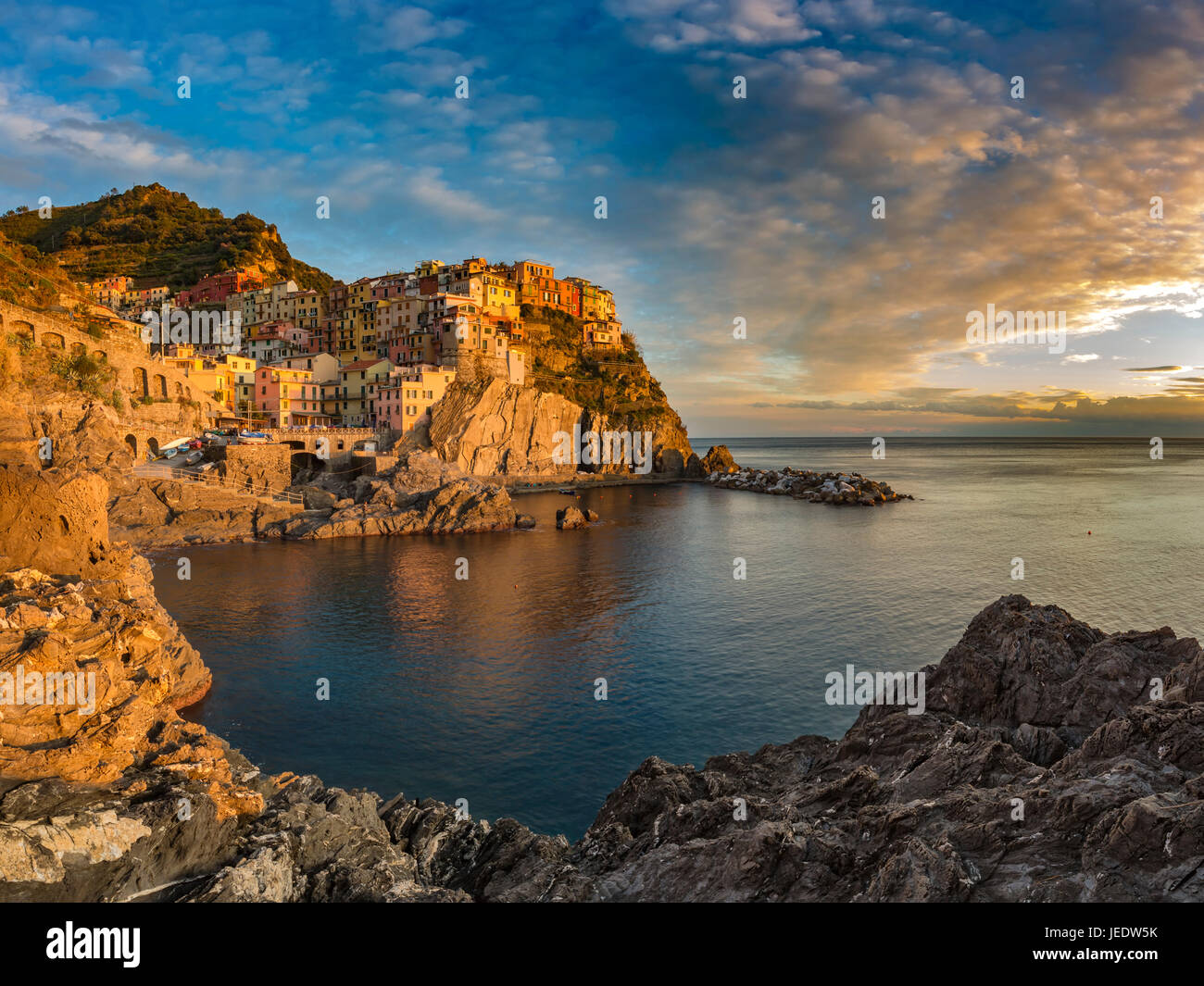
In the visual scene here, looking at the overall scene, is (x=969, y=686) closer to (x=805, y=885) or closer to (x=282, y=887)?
(x=805, y=885)

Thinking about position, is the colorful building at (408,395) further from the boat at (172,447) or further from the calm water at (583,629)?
the calm water at (583,629)

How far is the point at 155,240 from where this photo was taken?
414 ft

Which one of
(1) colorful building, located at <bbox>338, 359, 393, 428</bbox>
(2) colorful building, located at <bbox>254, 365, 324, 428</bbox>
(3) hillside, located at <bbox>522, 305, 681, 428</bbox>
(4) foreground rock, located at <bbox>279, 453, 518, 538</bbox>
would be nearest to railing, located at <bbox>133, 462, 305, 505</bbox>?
(4) foreground rock, located at <bbox>279, 453, 518, 538</bbox>

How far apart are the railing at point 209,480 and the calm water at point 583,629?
1103cm

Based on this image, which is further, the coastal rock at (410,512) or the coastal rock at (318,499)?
the coastal rock at (318,499)

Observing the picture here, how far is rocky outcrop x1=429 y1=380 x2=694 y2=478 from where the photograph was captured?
82.9 m

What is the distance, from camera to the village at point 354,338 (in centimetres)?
7919

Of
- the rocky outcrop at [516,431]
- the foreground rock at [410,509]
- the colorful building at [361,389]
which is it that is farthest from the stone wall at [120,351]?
the rocky outcrop at [516,431]

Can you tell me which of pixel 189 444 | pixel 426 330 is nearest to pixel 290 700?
pixel 189 444

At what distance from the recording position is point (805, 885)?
27.8ft

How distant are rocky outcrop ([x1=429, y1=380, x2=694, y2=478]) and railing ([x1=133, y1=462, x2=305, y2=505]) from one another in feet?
69.0

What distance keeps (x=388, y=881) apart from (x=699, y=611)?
28.0 m

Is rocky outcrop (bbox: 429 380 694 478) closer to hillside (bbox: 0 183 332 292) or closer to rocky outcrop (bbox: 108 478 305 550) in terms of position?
rocky outcrop (bbox: 108 478 305 550)

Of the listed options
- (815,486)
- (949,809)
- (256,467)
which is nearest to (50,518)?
(949,809)
